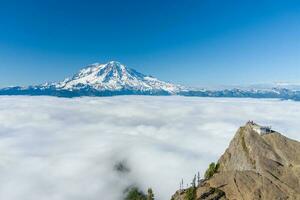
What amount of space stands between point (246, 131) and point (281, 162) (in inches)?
1080

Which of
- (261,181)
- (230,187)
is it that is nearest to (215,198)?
(230,187)

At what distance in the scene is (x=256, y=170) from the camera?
165250mm

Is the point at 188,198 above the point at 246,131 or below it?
below

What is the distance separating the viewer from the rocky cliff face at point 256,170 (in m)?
151

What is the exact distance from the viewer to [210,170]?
18150cm

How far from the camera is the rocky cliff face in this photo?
495 feet

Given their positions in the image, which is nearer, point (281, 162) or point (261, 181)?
point (261, 181)

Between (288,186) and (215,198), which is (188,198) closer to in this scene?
(215,198)

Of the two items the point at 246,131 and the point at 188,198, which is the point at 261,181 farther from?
the point at 246,131

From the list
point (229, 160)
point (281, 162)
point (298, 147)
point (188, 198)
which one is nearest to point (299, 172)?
point (281, 162)

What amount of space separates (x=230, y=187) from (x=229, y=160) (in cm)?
3295

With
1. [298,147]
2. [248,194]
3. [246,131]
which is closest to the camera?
[248,194]

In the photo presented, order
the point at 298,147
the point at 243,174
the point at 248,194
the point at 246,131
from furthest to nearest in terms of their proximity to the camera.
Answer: the point at 246,131 < the point at 298,147 < the point at 243,174 < the point at 248,194

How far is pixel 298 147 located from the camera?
180250 millimetres
